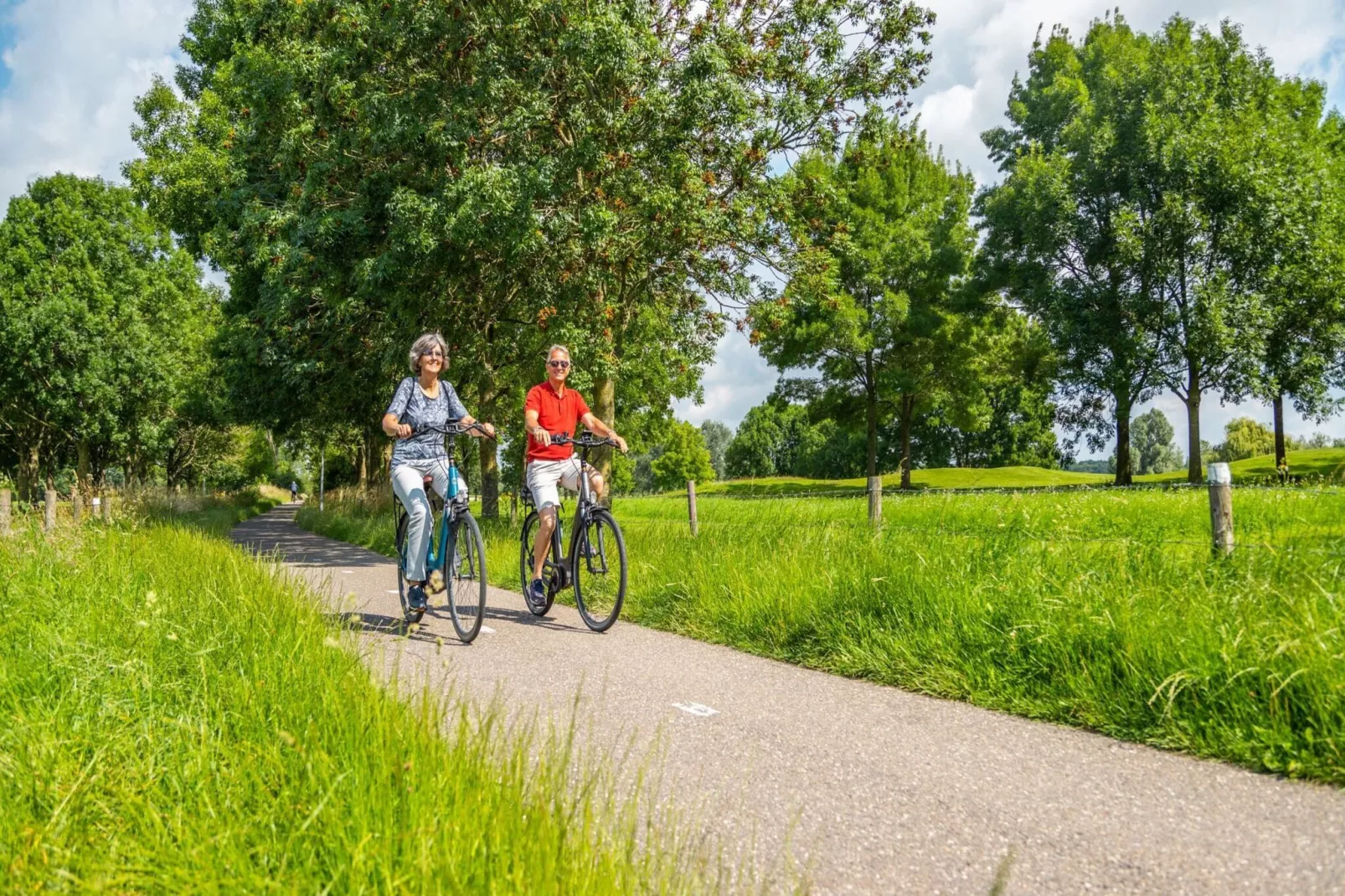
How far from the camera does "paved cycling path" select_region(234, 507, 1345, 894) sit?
2.51m

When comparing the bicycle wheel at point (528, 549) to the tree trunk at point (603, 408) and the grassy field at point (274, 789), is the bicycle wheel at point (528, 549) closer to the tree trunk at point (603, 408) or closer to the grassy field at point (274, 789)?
the grassy field at point (274, 789)

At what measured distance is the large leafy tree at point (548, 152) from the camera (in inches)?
439

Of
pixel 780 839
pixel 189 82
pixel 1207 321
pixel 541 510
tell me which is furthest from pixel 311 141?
pixel 1207 321

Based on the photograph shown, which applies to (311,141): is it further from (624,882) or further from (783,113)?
(624,882)

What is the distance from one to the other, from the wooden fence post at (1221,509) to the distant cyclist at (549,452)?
4216 millimetres

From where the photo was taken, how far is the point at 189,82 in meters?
27.7

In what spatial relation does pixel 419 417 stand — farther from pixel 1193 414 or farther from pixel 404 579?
pixel 1193 414

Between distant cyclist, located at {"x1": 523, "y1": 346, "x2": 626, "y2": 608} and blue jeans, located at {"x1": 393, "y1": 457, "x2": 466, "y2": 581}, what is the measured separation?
0.69m

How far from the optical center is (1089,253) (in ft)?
94.9

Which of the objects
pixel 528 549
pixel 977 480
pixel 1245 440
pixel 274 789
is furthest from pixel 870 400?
pixel 1245 440

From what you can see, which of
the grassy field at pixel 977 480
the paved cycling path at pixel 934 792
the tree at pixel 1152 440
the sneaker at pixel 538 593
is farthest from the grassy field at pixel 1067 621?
the tree at pixel 1152 440

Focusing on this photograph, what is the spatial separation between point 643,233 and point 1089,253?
73.7 ft

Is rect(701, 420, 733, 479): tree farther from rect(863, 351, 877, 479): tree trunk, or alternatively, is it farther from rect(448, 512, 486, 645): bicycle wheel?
rect(448, 512, 486, 645): bicycle wheel

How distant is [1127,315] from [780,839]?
28.8 metres
